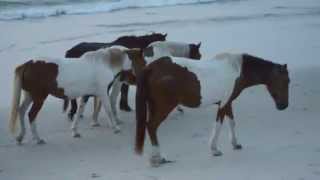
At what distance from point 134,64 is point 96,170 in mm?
2257

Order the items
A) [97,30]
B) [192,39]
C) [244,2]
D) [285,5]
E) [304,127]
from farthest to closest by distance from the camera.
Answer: [244,2]
[285,5]
[97,30]
[192,39]
[304,127]

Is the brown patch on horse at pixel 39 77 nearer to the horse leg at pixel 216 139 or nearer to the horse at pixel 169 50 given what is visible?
the horse at pixel 169 50

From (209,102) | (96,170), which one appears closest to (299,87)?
(209,102)

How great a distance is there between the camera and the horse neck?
7703mm

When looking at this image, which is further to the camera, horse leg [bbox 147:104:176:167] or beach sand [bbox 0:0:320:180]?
horse leg [bbox 147:104:176:167]

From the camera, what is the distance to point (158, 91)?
7.19 m

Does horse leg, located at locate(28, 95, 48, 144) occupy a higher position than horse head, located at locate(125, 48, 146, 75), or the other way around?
horse head, located at locate(125, 48, 146, 75)

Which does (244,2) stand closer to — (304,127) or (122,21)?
(122,21)

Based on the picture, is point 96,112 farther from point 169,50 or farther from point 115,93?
point 169,50

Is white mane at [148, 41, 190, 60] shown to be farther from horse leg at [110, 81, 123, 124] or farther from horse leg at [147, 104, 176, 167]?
horse leg at [147, 104, 176, 167]

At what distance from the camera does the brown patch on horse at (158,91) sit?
720 centimetres

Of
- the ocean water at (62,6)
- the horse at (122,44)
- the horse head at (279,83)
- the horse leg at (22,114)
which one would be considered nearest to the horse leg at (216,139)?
the horse head at (279,83)

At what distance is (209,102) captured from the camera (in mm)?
7508

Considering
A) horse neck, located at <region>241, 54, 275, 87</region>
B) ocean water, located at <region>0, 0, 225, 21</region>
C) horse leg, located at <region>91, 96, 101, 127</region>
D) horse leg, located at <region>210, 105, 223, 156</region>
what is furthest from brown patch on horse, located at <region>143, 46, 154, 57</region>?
ocean water, located at <region>0, 0, 225, 21</region>
